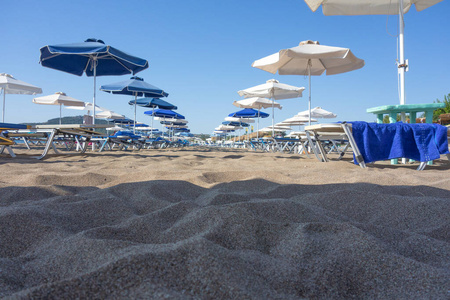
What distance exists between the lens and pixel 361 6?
4.54 m

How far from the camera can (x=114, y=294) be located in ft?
1.89

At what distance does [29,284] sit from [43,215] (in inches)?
21.4

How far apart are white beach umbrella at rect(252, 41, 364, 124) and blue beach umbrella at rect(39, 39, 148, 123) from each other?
109 inches

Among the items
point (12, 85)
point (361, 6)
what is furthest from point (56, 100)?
point (361, 6)

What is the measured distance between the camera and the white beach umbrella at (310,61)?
474 centimetres

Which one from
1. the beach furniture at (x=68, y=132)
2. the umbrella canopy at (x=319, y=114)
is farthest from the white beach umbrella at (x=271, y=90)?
the beach furniture at (x=68, y=132)

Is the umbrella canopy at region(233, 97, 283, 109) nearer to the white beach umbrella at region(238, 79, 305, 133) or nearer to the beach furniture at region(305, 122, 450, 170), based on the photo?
the white beach umbrella at region(238, 79, 305, 133)

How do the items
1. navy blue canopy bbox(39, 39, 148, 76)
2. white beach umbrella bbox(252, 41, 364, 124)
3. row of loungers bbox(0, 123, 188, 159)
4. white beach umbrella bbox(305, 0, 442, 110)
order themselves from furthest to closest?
navy blue canopy bbox(39, 39, 148, 76) → white beach umbrella bbox(252, 41, 364, 124) → white beach umbrella bbox(305, 0, 442, 110) → row of loungers bbox(0, 123, 188, 159)

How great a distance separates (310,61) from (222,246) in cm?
549

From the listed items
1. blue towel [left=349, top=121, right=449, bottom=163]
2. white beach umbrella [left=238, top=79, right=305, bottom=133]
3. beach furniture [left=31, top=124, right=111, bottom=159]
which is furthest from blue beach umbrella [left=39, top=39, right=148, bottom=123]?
blue towel [left=349, top=121, right=449, bottom=163]

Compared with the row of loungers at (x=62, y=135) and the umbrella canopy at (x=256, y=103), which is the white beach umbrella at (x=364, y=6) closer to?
the row of loungers at (x=62, y=135)

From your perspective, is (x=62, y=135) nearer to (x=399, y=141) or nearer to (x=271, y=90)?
(x=271, y=90)

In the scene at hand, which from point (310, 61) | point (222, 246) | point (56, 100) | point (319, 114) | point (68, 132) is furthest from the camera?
point (319, 114)

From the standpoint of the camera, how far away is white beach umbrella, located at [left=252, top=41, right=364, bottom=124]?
15.6 feet
